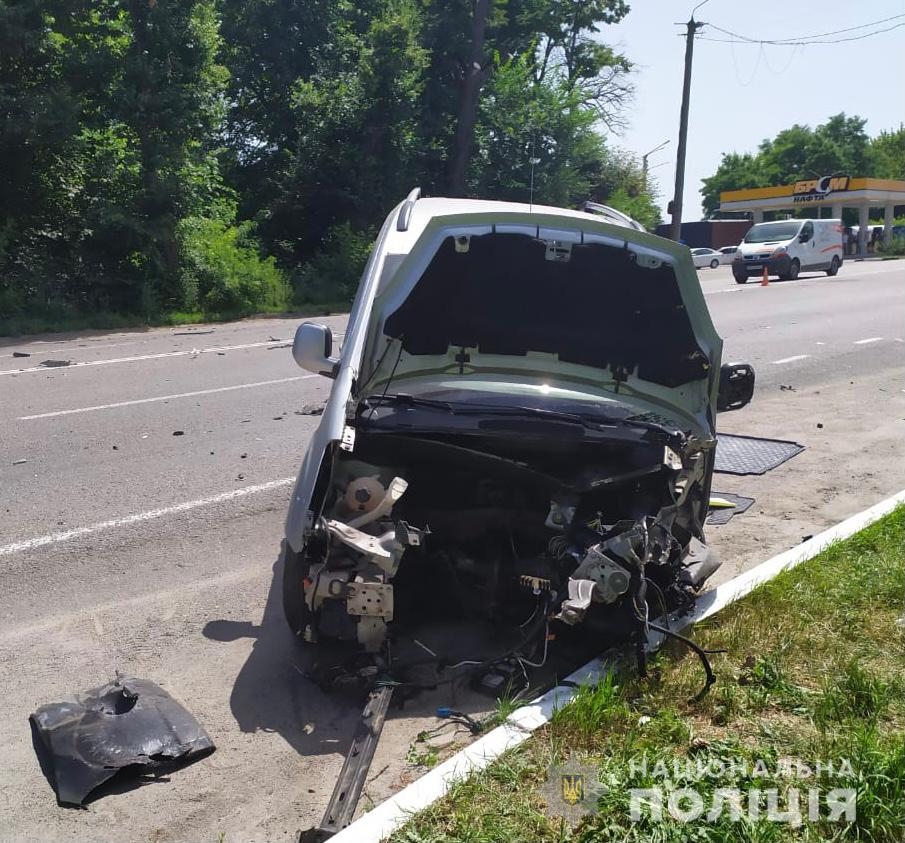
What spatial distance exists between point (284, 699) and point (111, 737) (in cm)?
71

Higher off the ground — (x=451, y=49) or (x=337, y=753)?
(x=451, y=49)

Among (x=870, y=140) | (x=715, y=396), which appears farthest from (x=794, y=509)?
(x=870, y=140)

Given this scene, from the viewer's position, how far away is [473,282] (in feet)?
15.4

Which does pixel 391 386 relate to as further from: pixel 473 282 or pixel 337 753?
pixel 337 753

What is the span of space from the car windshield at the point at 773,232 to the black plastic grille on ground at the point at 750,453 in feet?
75.9

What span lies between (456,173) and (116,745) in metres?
25.8

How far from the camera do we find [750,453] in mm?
7734

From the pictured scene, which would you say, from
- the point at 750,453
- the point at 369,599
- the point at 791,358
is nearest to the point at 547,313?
the point at 369,599

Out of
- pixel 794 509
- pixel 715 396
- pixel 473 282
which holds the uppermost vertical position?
pixel 473 282

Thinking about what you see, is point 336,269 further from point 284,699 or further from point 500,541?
point 284,699

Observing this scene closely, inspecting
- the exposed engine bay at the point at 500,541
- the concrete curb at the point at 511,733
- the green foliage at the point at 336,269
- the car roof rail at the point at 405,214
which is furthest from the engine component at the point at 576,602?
the green foliage at the point at 336,269

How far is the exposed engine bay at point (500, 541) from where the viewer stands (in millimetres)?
3738

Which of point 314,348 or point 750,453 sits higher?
point 314,348

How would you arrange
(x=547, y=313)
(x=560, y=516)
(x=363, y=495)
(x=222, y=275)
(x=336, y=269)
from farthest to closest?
(x=336, y=269), (x=222, y=275), (x=547, y=313), (x=560, y=516), (x=363, y=495)
